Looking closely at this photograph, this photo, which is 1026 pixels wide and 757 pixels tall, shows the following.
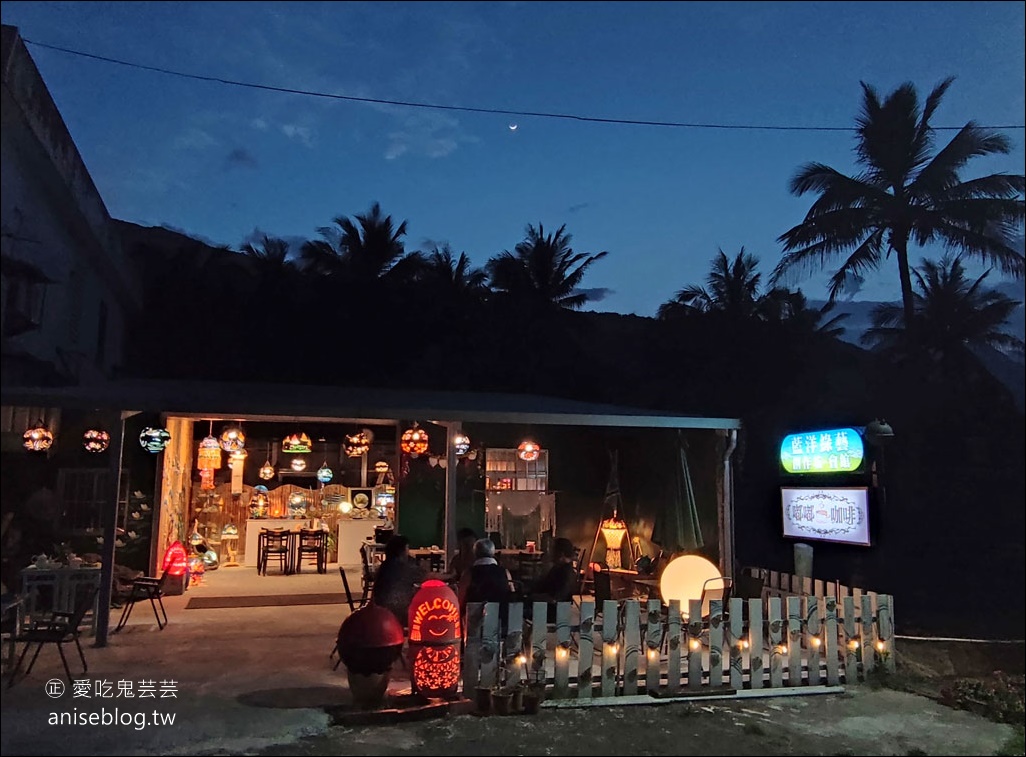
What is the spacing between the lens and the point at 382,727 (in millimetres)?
5195

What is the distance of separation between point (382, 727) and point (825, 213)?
56.3ft

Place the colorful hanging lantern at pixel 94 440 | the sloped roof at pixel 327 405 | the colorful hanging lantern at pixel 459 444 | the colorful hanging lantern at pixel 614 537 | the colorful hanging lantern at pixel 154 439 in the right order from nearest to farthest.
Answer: the sloped roof at pixel 327 405 → the colorful hanging lantern at pixel 94 440 → the colorful hanging lantern at pixel 154 439 → the colorful hanging lantern at pixel 459 444 → the colorful hanging lantern at pixel 614 537

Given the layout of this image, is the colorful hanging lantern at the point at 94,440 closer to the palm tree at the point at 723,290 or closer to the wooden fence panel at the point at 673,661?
the wooden fence panel at the point at 673,661

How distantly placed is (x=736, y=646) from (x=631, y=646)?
0.93 m

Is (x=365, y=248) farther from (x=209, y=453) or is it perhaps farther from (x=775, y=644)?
(x=775, y=644)

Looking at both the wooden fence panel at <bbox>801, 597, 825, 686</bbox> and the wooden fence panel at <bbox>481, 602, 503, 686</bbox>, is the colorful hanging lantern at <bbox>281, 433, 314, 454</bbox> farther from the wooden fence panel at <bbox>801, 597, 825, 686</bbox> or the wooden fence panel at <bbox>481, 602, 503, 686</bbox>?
the wooden fence panel at <bbox>801, 597, 825, 686</bbox>

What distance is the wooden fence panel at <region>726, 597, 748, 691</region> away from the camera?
621 centimetres

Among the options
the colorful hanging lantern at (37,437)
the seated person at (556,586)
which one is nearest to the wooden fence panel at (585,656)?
the seated person at (556,586)

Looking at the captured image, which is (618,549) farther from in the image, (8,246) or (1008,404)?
(1008,404)

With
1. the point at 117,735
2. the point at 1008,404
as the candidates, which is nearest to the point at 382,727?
the point at 117,735

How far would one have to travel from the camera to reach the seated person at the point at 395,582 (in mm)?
6605

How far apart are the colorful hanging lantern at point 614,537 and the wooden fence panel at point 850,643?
17.3 feet

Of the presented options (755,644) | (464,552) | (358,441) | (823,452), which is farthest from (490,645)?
(358,441)

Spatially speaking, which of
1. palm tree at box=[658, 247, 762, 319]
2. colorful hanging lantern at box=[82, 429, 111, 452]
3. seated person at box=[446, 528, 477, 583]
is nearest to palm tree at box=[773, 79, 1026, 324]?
palm tree at box=[658, 247, 762, 319]
